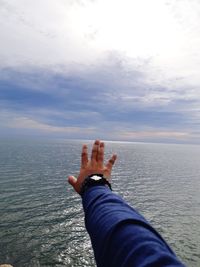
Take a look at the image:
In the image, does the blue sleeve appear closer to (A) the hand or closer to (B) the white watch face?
(B) the white watch face

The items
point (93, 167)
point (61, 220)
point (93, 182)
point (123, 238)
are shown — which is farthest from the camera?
point (61, 220)

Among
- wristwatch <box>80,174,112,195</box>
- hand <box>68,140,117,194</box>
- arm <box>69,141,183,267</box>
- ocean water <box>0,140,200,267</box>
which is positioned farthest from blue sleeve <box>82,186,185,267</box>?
ocean water <box>0,140,200,267</box>

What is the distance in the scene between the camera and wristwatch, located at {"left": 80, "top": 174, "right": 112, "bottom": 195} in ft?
9.74

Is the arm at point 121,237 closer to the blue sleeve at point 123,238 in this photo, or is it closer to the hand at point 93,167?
the blue sleeve at point 123,238

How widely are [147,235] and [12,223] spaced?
1209 inches

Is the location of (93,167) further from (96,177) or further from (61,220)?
(61,220)

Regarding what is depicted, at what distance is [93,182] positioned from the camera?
117 inches

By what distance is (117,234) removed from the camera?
195 centimetres

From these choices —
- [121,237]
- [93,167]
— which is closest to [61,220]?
[93,167]

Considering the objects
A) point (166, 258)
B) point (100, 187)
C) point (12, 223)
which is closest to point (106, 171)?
point (100, 187)

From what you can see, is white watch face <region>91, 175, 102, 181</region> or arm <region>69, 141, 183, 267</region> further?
white watch face <region>91, 175, 102, 181</region>

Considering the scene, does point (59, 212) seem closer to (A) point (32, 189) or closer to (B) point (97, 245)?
(A) point (32, 189)

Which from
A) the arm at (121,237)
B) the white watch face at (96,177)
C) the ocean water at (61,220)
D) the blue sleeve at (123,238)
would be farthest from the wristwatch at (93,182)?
the ocean water at (61,220)

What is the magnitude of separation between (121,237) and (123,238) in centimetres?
2
